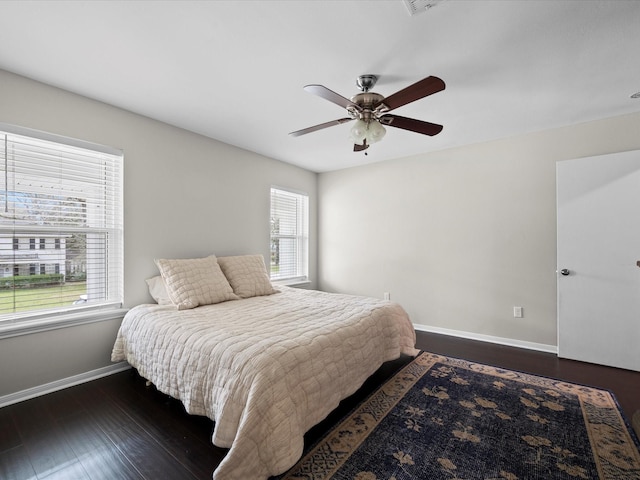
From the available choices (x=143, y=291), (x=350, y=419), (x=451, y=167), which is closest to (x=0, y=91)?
(x=143, y=291)

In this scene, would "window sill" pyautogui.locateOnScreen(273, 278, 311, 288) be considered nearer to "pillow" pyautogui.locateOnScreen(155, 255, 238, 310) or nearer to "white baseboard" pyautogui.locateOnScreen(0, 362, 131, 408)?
"pillow" pyautogui.locateOnScreen(155, 255, 238, 310)

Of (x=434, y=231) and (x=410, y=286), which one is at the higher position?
(x=434, y=231)

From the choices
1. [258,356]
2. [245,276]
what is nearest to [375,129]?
→ [258,356]

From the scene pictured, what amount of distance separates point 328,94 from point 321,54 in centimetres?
33

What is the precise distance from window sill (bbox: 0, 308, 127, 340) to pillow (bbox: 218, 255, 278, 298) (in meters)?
1.00

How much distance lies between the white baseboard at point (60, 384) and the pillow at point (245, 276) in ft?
4.00

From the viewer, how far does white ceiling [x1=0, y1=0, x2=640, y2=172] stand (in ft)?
5.24

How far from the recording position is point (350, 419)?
6.48 feet

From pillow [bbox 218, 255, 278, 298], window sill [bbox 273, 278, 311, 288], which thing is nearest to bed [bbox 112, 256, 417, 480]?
pillow [bbox 218, 255, 278, 298]

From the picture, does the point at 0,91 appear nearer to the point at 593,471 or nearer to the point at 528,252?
the point at 593,471

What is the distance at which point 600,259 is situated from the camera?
288cm

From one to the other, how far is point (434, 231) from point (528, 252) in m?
1.07

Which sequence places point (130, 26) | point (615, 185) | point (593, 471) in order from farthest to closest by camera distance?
point (615, 185) < point (130, 26) < point (593, 471)

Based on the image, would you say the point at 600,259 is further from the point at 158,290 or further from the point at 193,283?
the point at 158,290
